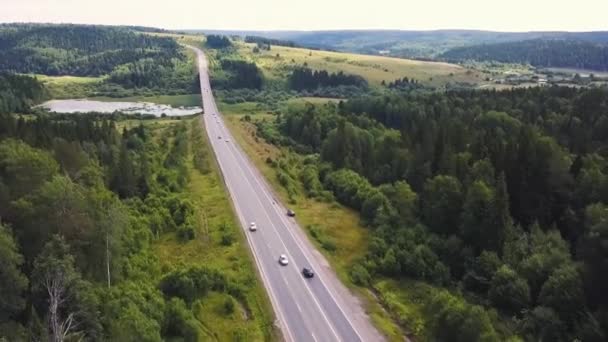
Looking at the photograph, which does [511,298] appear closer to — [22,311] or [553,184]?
[553,184]

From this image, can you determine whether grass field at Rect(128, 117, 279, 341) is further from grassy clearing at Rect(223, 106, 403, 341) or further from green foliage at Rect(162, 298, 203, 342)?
grassy clearing at Rect(223, 106, 403, 341)

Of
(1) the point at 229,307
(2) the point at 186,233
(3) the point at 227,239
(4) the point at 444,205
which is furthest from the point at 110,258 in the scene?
(4) the point at 444,205

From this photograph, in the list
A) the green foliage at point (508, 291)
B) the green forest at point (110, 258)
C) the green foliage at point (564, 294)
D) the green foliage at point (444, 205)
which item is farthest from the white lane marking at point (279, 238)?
the green foliage at point (564, 294)

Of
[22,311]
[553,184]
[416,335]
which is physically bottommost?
[416,335]

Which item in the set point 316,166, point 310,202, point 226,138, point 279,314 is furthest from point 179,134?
point 279,314

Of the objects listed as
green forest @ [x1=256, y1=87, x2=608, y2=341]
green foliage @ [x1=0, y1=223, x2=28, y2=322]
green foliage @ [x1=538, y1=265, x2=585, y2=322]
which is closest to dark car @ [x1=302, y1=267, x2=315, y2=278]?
green forest @ [x1=256, y1=87, x2=608, y2=341]

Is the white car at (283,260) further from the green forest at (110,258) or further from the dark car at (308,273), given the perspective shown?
the green forest at (110,258)

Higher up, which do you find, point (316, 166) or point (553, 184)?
point (553, 184)
